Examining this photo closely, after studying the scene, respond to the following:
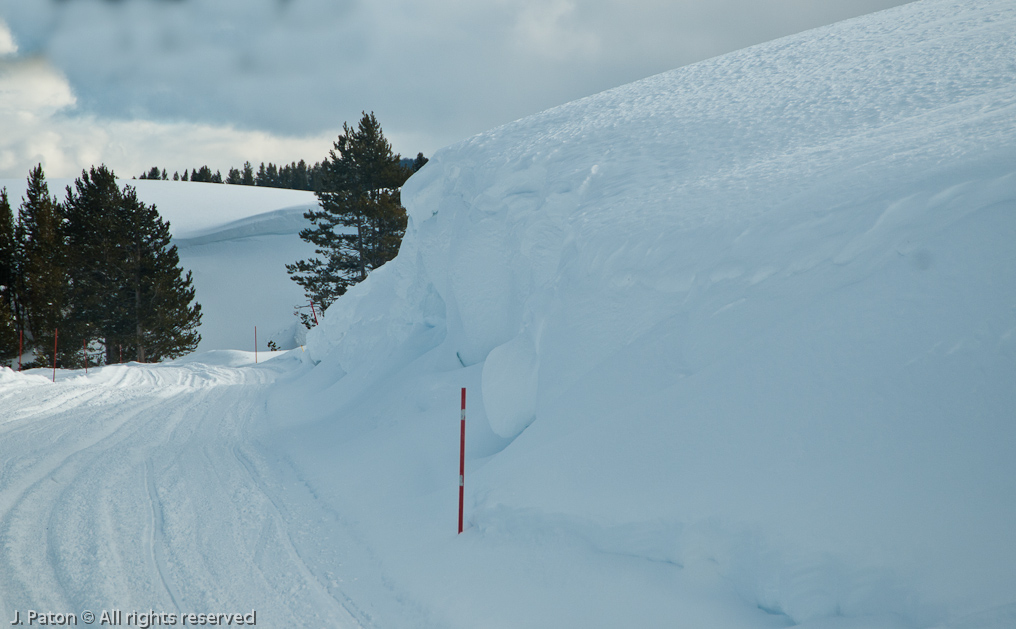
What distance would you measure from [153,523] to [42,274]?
2797 centimetres

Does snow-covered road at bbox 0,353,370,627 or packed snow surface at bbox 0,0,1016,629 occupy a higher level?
packed snow surface at bbox 0,0,1016,629

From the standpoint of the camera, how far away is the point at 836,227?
450cm

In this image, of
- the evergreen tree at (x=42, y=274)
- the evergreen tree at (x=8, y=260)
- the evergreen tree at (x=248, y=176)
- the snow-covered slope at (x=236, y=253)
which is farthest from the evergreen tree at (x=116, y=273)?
the evergreen tree at (x=248, y=176)

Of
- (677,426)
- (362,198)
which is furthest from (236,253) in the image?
(677,426)

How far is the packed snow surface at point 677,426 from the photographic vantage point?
311cm

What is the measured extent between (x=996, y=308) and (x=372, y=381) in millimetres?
8302

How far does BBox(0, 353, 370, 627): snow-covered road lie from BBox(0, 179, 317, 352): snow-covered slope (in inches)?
1161

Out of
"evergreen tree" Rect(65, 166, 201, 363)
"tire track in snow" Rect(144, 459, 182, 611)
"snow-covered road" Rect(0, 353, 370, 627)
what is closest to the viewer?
"snow-covered road" Rect(0, 353, 370, 627)

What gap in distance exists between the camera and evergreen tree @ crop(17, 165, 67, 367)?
87.6 ft

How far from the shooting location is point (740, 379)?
4.03 m
